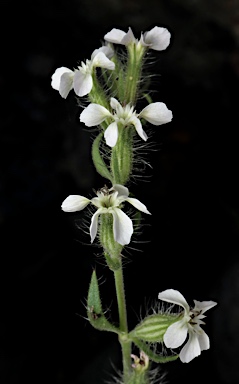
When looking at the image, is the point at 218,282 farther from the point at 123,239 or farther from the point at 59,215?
the point at 123,239

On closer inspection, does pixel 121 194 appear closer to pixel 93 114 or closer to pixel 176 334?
pixel 93 114

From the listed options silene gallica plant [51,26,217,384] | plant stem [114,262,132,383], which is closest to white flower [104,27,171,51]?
silene gallica plant [51,26,217,384]

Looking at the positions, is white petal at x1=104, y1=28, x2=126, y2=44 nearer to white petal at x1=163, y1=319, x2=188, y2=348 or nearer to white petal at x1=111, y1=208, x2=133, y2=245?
white petal at x1=111, y1=208, x2=133, y2=245

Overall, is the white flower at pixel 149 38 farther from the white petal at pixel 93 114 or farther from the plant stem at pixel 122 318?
the plant stem at pixel 122 318

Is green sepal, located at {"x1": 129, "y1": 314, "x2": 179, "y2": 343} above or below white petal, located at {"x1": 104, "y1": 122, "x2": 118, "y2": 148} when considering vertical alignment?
below

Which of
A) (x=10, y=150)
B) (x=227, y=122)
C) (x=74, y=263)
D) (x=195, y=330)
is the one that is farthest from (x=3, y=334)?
(x=227, y=122)

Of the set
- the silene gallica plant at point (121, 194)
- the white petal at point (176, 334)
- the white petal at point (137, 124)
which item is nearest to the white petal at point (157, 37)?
the silene gallica plant at point (121, 194)
